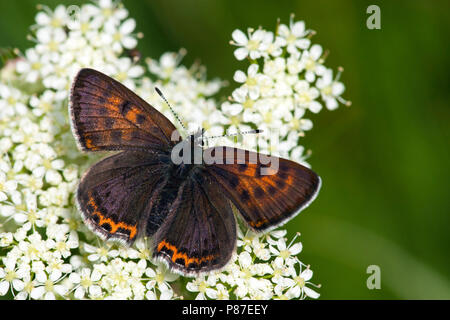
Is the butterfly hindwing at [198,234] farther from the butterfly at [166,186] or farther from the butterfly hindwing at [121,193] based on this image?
the butterfly hindwing at [121,193]

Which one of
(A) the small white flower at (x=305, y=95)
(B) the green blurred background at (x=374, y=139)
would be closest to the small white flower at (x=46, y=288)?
(B) the green blurred background at (x=374, y=139)

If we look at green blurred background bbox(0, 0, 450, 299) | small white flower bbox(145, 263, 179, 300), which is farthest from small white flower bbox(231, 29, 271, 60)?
small white flower bbox(145, 263, 179, 300)

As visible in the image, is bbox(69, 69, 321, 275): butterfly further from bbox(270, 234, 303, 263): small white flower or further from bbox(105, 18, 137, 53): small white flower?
bbox(105, 18, 137, 53): small white flower

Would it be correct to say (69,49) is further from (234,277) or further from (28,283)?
(234,277)

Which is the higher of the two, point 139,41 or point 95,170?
point 139,41

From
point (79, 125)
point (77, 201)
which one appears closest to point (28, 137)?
point (79, 125)

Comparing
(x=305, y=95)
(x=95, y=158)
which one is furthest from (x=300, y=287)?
(x=95, y=158)
